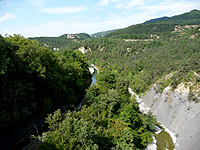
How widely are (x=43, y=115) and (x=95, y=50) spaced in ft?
407

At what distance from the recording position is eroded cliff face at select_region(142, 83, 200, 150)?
1130 inches

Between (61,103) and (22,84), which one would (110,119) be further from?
(22,84)

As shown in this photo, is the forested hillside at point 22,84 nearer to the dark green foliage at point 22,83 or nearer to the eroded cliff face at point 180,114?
the dark green foliage at point 22,83

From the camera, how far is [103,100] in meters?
31.9

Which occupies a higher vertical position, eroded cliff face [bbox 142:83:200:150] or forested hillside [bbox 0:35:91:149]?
forested hillside [bbox 0:35:91:149]

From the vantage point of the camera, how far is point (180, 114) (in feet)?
115

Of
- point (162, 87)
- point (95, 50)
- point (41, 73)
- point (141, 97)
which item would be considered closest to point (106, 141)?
point (41, 73)

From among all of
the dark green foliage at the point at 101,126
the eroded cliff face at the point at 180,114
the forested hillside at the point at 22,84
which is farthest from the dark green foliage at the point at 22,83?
the eroded cliff face at the point at 180,114

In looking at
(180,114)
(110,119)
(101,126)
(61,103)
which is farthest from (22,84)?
(180,114)

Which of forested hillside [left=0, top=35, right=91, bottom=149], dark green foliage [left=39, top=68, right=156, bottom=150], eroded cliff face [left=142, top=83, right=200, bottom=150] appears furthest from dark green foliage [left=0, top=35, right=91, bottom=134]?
eroded cliff face [left=142, top=83, right=200, bottom=150]

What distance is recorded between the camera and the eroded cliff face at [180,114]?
28691 millimetres

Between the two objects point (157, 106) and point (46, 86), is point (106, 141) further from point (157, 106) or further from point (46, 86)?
point (157, 106)

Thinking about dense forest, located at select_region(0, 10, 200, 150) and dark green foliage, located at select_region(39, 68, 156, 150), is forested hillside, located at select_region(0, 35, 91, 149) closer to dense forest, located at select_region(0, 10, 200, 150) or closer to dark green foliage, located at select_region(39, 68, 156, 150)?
dense forest, located at select_region(0, 10, 200, 150)

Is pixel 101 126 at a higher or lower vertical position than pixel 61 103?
lower
